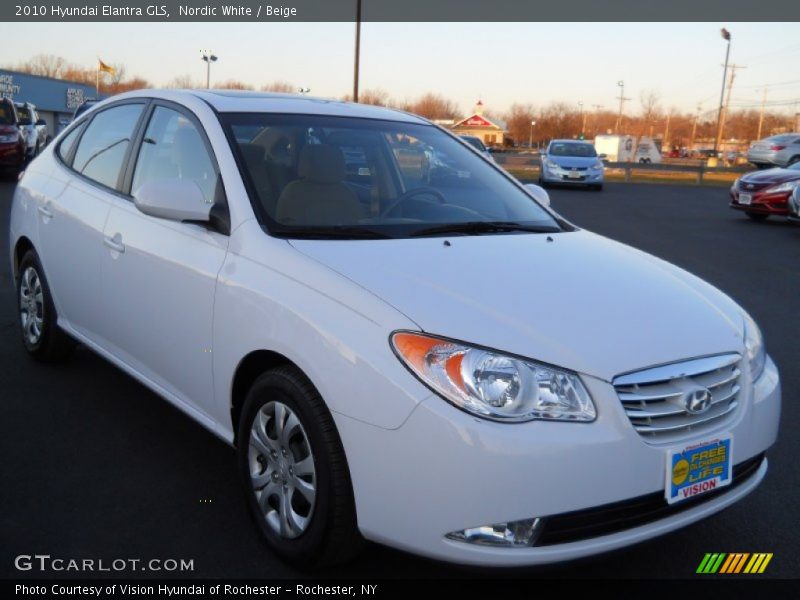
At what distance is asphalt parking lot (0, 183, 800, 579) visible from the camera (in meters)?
2.90

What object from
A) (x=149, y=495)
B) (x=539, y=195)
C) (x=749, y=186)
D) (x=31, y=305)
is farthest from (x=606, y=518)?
(x=749, y=186)

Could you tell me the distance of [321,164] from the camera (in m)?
3.66

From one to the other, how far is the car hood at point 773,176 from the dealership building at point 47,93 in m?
36.7

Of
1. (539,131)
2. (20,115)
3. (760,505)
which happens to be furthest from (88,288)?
(539,131)

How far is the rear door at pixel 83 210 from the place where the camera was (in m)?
4.11

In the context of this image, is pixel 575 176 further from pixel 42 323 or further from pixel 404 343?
pixel 404 343

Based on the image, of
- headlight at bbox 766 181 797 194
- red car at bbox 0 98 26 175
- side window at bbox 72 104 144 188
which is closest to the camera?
side window at bbox 72 104 144 188

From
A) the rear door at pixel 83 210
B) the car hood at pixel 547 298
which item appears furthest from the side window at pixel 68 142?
the car hood at pixel 547 298

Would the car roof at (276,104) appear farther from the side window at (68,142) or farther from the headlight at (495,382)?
the headlight at (495,382)

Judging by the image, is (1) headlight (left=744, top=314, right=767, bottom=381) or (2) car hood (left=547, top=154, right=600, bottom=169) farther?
(2) car hood (left=547, top=154, right=600, bottom=169)

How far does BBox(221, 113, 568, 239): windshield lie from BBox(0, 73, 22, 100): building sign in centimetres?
4451

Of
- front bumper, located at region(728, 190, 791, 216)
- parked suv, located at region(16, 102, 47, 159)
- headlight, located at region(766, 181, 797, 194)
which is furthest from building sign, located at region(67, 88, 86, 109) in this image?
headlight, located at region(766, 181, 797, 194)

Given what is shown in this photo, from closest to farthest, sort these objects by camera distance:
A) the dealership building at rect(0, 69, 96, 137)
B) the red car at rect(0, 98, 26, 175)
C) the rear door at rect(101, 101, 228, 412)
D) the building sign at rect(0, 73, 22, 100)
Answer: the rear door at rect(101, 101, 228, 412) < the red car at rect(0, 98, 26, 175) < the building sign at rect(0, 73, 22, 100) < the dealership building at rect(0, 69, 96, 137)

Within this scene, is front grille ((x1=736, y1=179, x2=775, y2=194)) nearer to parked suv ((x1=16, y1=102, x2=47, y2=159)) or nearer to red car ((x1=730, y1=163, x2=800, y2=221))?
red car ((x1=730, y1=163, x2=800, y2=221))
